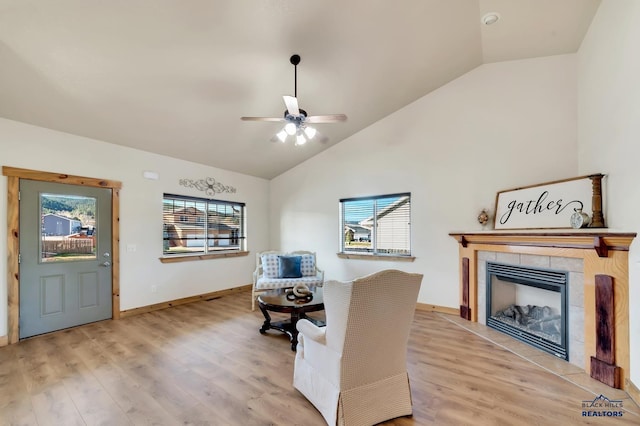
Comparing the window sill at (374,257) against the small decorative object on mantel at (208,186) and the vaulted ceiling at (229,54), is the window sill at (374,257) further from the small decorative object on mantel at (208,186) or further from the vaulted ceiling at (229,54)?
the small decorative object on mantel at (208,186)

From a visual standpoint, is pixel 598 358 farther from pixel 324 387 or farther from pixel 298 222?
pixel 298 222

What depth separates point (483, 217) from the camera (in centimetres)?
385

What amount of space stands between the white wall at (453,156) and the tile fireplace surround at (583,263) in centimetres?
69

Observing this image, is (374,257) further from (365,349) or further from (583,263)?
(365,349)

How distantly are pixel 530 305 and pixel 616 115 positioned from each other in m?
2.24

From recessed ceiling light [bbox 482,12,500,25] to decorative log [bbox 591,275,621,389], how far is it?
9.07ft

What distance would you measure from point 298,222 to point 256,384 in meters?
3.83

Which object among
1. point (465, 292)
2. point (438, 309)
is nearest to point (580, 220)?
point (465, 292)

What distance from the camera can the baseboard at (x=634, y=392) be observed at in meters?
2.10

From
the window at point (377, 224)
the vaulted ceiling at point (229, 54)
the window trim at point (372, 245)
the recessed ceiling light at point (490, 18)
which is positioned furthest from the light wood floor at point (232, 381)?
the recessed ceiling light at point (490, 18)

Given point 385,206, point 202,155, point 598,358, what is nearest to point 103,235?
point 202,155

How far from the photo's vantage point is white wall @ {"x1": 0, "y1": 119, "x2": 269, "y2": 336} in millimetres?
3309

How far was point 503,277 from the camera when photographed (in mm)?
3553

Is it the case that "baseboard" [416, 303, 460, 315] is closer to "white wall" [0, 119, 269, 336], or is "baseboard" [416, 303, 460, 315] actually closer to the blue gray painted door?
"white wall" [0, 119, 269, 336]
